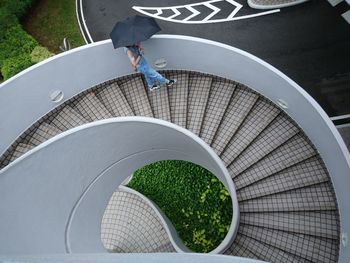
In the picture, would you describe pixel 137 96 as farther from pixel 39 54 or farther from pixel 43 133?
pixel 39 54

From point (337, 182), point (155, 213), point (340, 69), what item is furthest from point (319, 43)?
point (155, 213)

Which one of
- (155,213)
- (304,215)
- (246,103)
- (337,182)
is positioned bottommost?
(155,213)

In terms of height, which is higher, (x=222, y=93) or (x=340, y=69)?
(x=222, y=93)

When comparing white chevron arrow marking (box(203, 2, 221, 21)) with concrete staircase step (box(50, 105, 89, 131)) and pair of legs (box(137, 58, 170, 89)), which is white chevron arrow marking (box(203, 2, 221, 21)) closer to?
pair of legs (box(137, 58, 170, 89))

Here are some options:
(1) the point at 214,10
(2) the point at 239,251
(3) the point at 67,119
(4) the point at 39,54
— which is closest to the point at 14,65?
(4) the point at 39,54

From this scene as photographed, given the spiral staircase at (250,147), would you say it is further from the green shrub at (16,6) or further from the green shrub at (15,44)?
the green shrub at (16,6)

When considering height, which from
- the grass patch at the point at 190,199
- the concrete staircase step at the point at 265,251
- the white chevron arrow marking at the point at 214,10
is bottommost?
the grass patch at the point at 190,199

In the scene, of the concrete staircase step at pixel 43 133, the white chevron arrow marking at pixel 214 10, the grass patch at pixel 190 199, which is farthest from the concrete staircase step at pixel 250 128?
the white chevron arrow marking at pixel 214 10

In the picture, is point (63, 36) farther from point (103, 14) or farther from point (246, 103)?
point (246, 103)
